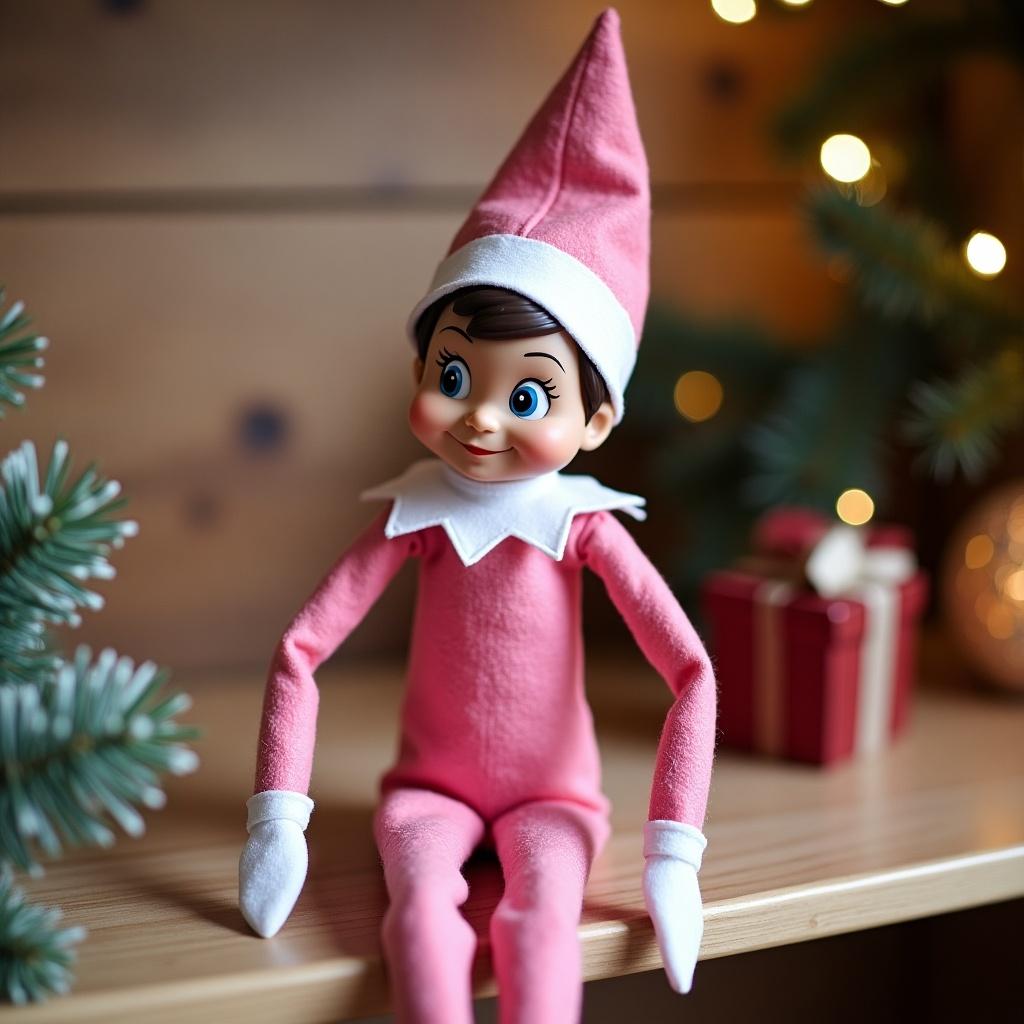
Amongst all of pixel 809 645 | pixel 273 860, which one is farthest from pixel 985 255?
pixel 273 860

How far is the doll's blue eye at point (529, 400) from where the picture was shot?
0.64m

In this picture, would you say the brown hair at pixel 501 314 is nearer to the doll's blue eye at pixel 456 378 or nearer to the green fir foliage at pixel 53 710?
the doll's blue eye at pixel 456 378

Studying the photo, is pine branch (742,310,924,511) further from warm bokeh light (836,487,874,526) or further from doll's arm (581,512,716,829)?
doll's arm (581,512,716,829)

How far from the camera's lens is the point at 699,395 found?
108cm

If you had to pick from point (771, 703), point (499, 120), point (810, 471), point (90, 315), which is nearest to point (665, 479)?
point (810, 471)

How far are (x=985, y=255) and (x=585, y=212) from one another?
46 centimetres

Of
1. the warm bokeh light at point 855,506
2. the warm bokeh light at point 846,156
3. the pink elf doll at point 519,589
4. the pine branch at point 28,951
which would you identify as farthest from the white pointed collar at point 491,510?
the warm bokeh light at point 846,156

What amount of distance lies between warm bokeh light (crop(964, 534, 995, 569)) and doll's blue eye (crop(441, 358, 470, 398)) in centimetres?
54

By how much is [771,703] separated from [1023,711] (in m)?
0.26

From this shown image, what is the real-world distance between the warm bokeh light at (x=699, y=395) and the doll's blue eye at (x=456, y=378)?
45 cm

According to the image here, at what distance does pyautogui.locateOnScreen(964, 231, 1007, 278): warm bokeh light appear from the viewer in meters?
0.97

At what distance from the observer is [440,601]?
696mm

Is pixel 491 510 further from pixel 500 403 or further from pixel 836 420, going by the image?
pixel 836 420

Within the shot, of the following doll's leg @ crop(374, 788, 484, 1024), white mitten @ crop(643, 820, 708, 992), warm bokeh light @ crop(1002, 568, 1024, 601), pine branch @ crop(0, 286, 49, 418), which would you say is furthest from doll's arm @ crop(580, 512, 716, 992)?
warm bokeh light @ crop(1002, 568, 1024, 601)
